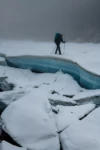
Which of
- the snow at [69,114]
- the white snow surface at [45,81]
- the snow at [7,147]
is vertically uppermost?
the snow at [69,114]

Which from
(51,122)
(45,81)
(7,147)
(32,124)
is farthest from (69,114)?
(45,81)

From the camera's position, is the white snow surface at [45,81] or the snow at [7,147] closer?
the snow at [7,147]

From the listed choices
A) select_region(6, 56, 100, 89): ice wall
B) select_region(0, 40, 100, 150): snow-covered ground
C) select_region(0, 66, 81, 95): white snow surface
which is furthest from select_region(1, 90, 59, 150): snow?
select_region(6, 56, 100, 89): ice wall

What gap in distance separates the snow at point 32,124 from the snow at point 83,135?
277 mm

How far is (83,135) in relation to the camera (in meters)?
6.29

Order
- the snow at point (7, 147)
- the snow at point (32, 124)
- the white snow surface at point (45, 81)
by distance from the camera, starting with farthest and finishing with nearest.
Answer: the white snow surface at point (45, 81)
the snow at point (32, 124)
the snow at point (7, 147)

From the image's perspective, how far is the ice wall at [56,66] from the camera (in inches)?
411

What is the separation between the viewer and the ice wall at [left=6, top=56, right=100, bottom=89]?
10.4 m

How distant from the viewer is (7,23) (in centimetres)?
4044

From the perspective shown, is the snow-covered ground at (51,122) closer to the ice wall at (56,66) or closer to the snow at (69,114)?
the snow at (69,114)

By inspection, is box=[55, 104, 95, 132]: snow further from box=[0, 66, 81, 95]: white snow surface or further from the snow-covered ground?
box=[0, 66, 81, 95]: white snow surface

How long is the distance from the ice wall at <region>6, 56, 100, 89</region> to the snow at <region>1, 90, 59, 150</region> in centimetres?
316

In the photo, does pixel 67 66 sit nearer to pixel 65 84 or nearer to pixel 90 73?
pixel 65 84

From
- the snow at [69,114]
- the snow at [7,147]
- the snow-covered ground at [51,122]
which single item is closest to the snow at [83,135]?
the snow-covered ground at [51,122]
